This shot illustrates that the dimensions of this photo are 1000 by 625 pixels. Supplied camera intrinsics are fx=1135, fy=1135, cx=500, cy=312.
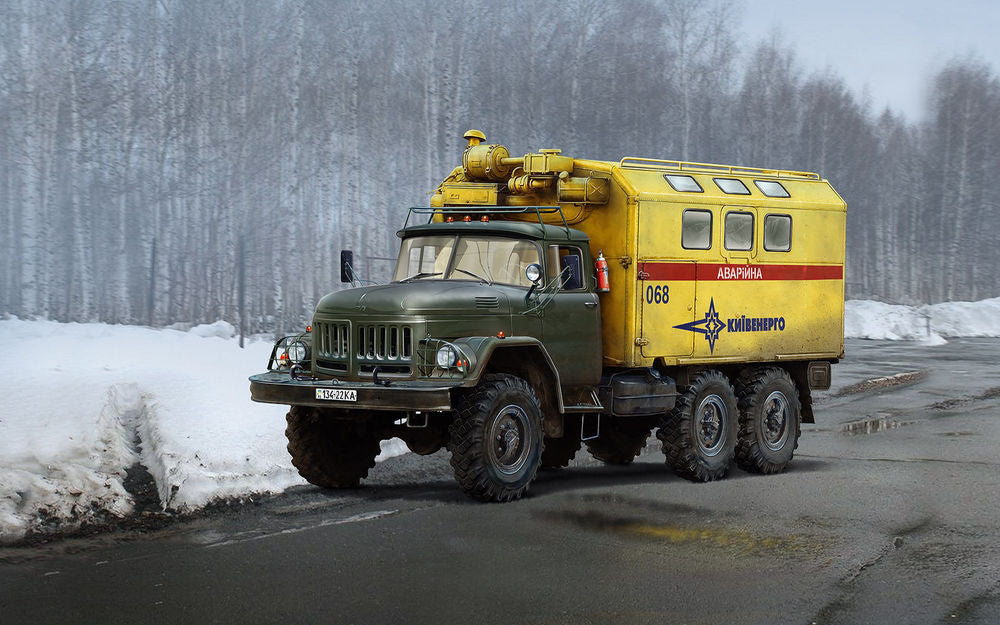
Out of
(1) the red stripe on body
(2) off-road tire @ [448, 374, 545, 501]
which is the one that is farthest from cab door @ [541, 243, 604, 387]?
(2) off-road tire @ [448, 374, 545, 501]

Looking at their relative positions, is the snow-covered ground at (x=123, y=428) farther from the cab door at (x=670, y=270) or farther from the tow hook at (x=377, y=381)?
the cab door at (x=670, y=270)

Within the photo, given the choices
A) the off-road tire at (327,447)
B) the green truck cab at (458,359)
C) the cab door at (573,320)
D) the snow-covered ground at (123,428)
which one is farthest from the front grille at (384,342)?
the snow-covered ground at (123,428)

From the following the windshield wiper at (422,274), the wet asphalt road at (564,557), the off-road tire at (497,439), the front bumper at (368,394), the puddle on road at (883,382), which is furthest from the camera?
the puddle on road at (883,382)

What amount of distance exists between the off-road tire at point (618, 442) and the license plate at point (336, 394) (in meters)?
4.00

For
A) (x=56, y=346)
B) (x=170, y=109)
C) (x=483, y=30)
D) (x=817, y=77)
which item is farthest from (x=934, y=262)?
(x=56, y=346)

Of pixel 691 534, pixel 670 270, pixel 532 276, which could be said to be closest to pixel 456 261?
pixel 532 276

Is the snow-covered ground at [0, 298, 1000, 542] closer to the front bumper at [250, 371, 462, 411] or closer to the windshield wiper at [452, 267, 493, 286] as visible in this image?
the front bumper at [250, 371, 462, 411]

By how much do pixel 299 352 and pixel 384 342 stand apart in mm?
1094

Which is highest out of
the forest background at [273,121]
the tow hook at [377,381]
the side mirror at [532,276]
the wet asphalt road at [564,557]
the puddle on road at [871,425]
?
the forest background at [273,121]

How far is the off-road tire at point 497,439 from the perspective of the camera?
9.59 metres

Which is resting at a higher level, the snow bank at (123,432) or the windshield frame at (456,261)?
the windshield frame at (456,261)

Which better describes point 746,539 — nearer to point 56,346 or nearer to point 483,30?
point 56,346

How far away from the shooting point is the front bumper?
9195mm

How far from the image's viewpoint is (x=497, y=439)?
9852 mm
